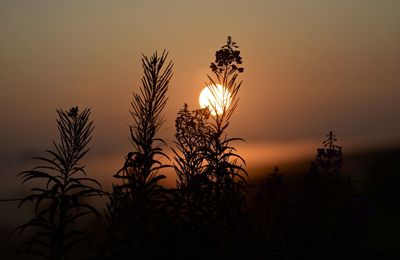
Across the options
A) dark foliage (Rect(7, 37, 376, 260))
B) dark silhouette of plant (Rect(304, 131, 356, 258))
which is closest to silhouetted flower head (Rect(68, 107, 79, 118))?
dark foliage (Rect(7, 37, 376, 260))

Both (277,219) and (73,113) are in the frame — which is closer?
(73,113)

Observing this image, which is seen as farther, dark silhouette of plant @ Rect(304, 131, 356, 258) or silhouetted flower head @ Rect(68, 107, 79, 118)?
dark silhouette of plant @ Rect(304, 131, 356, 258)

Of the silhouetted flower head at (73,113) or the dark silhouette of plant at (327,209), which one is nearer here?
the silhouetted flower head at (73,113)

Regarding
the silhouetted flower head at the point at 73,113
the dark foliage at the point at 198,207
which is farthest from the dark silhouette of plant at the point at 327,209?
the silhouetted flower head at the point at 73,113

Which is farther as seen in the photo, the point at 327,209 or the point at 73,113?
the point at 327,209

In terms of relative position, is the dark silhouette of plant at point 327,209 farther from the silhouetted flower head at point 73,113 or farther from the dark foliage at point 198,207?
the silhouetted flower head at point 73,113

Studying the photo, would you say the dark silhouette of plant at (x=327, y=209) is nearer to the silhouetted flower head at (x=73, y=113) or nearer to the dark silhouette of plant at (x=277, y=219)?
the dark silhouette of plant at (x=277, y=219)

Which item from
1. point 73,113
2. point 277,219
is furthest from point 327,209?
point 73,113

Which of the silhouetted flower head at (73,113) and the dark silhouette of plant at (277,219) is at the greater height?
the silhouetted flower head at (73,113)

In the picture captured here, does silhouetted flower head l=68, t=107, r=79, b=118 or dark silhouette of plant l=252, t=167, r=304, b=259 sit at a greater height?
silhouetted flower head l=68, t=107, r=79, b=118

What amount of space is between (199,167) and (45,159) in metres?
2.08

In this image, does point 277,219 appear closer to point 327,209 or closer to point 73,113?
point 327,209

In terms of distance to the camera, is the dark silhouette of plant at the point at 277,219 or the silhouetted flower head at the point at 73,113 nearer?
the silhouetted flower head at the point at 73,113

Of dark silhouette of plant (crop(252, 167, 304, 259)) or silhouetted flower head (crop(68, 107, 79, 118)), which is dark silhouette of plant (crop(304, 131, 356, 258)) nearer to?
dark silhouette of plant (crop(252, 167, 304, 259))
